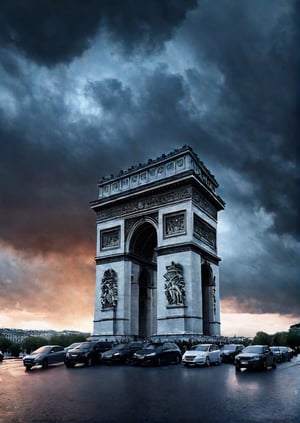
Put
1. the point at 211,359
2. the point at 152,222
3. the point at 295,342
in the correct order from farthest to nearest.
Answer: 1. the point at 295,342
2. the point at 152,222
3. the point at 211,359

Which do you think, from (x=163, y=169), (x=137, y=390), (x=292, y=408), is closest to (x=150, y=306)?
(x=163, y=169)

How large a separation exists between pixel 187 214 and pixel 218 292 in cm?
952

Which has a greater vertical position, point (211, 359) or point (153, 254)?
point (153, 254)

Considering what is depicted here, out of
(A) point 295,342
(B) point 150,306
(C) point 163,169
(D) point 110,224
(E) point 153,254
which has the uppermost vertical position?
(C) point 163,169

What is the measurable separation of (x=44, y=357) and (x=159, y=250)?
46.9 ft

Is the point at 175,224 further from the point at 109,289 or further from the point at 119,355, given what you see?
the point at 119,355

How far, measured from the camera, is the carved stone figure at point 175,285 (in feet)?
111

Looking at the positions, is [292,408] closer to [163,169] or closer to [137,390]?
[137,390]

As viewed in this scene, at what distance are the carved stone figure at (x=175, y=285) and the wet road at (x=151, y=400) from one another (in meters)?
16.5

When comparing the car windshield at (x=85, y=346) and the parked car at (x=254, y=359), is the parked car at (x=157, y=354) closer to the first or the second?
the car windshield at (x=85, y=346)

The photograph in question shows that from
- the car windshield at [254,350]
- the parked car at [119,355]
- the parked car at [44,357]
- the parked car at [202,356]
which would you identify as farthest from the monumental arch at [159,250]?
the car windshield at [254,350]

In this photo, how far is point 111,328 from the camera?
123ft

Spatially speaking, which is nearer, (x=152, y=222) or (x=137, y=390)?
(x=137, y=390)

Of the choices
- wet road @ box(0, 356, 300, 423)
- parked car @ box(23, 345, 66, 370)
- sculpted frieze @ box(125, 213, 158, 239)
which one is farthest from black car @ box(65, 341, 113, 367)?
sculpted frieze @ box(125, 213, 158, 239)
